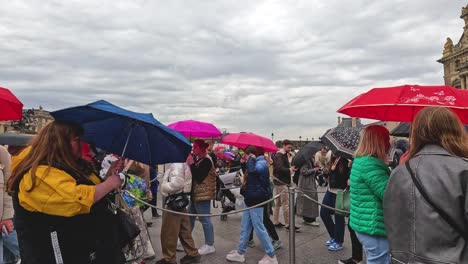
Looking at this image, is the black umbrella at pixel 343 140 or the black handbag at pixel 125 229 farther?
the black umbrella at pixel 343 140

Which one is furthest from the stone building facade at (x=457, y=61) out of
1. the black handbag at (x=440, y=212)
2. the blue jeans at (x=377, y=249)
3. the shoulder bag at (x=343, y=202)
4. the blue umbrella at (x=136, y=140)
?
the blue umbrella at (x=136, y=140)

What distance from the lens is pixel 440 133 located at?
224cm

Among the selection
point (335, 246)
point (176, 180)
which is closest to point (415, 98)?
point (176, 180)

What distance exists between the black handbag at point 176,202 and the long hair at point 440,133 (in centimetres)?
357

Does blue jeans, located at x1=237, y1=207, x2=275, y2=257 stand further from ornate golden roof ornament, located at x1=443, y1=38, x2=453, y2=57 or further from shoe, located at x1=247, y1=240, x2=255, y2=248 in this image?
ornate golden roof ornament, located at x1=443, y1=38, x2=453, y2=57

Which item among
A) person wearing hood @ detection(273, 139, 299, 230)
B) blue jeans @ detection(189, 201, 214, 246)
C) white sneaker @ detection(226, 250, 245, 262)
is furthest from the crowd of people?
person wearing hood @ detection(273, 139, 299, 230)

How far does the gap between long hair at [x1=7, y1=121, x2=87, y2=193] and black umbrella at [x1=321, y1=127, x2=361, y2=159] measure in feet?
11.7

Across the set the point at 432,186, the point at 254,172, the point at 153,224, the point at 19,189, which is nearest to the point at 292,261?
the point at 254,172

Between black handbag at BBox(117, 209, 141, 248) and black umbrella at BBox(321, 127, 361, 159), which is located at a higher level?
black umbrella at BBox(321, 127, 361, 159)

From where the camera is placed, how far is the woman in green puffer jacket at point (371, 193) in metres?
3.09

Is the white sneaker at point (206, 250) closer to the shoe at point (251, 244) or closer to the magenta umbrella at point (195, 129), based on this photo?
the shoe at point (251, 244)

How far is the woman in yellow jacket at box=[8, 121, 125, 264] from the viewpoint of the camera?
6.87 ft

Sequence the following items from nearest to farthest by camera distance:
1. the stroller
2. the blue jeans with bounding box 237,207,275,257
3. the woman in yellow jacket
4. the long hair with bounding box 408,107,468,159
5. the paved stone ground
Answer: the woman in yellow jacket
the long hair with bounding box 408,107,468,159
the blue jeans with bounding box 237,207,275,257
the paved stone ground
the stroller

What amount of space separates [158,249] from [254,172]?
2298 mm
